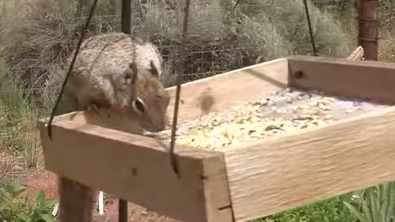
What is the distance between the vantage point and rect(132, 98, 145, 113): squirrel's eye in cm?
257

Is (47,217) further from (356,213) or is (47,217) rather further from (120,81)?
(356,213)

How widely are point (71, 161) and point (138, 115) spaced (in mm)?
699

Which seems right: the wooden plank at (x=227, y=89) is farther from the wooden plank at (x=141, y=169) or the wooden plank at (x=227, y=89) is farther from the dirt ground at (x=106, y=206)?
the dirt ground at (x=106, y=206)

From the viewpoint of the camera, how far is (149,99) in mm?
2566

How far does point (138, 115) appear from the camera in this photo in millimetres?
2543

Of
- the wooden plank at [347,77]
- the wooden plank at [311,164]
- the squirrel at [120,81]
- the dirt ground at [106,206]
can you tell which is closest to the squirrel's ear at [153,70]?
the squirrel at [120,81]

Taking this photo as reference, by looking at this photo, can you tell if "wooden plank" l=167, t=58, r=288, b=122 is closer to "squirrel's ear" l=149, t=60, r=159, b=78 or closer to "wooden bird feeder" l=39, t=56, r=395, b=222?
"squirrel's ear" l=149, t=60, r=159, b=78

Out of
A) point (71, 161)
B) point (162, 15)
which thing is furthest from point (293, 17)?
point (71, 161)

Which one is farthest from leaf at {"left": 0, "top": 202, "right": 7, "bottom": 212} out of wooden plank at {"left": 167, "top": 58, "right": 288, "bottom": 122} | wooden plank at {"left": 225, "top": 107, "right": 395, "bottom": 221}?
wooden plank at {"left": 225, "top": 107, "right": 395, "bottom": 221}

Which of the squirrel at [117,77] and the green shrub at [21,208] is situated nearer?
the squirrel at [117,77]

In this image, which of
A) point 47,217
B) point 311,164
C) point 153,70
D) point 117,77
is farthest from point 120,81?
point 311,164

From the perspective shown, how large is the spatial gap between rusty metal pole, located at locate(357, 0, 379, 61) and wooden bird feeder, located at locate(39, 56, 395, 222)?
248 cm

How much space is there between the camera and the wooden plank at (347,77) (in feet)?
7.16

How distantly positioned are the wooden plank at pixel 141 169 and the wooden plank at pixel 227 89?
1.61 ft
